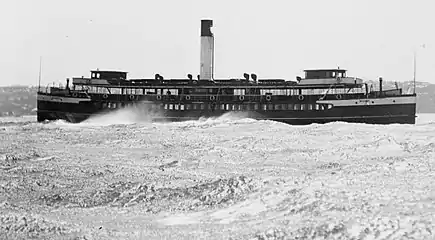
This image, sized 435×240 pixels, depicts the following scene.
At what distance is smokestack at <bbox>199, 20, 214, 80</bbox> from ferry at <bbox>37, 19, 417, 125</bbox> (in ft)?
7.56

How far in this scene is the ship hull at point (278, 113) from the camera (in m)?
57.2

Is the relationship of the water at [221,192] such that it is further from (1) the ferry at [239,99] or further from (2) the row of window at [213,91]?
(2) the row of window at [213,91]

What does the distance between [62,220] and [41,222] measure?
1.19m

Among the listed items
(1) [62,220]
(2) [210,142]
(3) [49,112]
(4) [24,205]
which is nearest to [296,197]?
(1) [62,220]

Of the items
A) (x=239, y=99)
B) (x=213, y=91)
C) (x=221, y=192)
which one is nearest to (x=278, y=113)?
(x=239, y=99)

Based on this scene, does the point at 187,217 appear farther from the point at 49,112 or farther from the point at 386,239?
the point at 49,112

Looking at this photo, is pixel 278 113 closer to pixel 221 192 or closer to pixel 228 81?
pixel 228 81

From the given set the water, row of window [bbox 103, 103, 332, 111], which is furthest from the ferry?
the water

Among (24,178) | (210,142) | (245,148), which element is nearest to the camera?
(24,178)

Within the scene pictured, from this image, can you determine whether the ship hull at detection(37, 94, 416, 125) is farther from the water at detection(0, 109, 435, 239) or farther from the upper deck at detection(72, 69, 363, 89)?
the water at detection(0, 109, 435, 239)

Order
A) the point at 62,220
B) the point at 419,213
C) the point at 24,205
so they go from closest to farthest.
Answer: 1. the point at 419,213
2. the point at 62,220
3. the point at 24,205

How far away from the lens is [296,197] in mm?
14492

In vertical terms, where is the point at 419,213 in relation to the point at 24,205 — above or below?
above

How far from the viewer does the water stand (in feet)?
39.7
